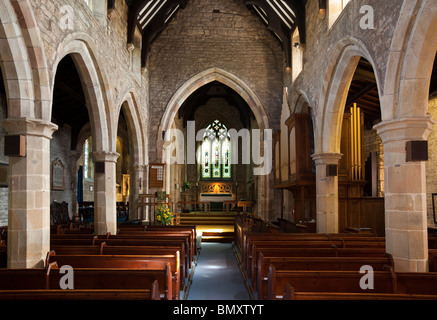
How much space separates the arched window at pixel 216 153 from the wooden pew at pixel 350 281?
60.5 ft

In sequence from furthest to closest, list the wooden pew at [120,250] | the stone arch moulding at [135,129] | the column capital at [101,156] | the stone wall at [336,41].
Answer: the stone arch moulding at [135,129], the column capital at [101,156], the stone wall at [336,41], the wooden pew at [120,250]

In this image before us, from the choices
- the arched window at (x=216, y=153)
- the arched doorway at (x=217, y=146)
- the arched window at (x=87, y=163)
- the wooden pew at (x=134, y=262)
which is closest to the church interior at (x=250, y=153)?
the wooden pew at (x=134, y=262)

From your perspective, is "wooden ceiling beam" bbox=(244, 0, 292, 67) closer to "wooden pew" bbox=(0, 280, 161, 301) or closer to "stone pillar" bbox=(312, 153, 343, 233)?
"stone pillar" bbox=(312, 153, 343, 233)

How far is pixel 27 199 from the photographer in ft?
17.1

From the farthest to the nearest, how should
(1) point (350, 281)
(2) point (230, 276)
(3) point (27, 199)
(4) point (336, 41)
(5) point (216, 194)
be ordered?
1. (5) point (216, 194)
2. (4) point (336, 41)
3. (2) point (230, 276)
4. (3) point (27, 199)
5. (1) point (350, 281)

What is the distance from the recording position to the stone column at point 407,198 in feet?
16.4

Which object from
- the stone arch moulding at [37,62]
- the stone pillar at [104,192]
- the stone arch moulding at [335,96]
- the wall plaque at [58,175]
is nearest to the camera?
the stone arch moulding at [37,62]

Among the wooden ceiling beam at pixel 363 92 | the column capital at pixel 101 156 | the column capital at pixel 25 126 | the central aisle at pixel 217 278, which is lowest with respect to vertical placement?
the central aisle at pixel 217 278

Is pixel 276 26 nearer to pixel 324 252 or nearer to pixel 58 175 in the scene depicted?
pixel 58 175

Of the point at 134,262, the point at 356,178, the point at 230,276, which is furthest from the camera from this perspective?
the point at 356,178

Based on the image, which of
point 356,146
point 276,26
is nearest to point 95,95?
point 356,146

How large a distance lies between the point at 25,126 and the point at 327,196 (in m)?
6.28

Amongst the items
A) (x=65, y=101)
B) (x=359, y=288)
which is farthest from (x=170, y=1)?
(x=359, y=288)

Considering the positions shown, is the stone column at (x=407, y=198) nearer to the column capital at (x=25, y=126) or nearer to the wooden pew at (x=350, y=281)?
the wooden pew at (x=350, y=281)
